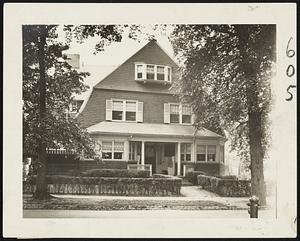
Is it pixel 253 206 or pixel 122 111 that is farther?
pixel 122 111

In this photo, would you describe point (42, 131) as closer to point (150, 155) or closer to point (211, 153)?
point (150, 155)

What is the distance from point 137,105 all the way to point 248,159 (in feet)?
3.31

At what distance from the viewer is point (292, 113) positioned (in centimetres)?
447

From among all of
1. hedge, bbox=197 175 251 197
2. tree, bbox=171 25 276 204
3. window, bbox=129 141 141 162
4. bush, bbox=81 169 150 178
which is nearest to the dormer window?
tree, bbox=171 25 276 204

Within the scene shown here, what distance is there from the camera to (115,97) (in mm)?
4695

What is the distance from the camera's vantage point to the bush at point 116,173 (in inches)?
180

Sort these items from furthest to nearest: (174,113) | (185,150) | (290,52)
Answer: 1. (185,150)
2. (174,113)
3. (290,52)

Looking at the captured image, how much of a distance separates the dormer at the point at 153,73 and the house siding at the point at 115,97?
13 centimetres

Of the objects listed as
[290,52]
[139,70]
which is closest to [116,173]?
[139,70]

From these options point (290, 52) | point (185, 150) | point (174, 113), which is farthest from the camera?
point (185, 150)

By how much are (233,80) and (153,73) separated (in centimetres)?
66

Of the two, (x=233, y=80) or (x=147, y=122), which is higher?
(x=233, y=80)

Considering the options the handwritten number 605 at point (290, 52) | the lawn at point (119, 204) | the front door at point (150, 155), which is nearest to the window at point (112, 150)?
the front door at point (150, 155)

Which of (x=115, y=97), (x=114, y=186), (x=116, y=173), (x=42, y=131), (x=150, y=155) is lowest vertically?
(x=114, y=186)
